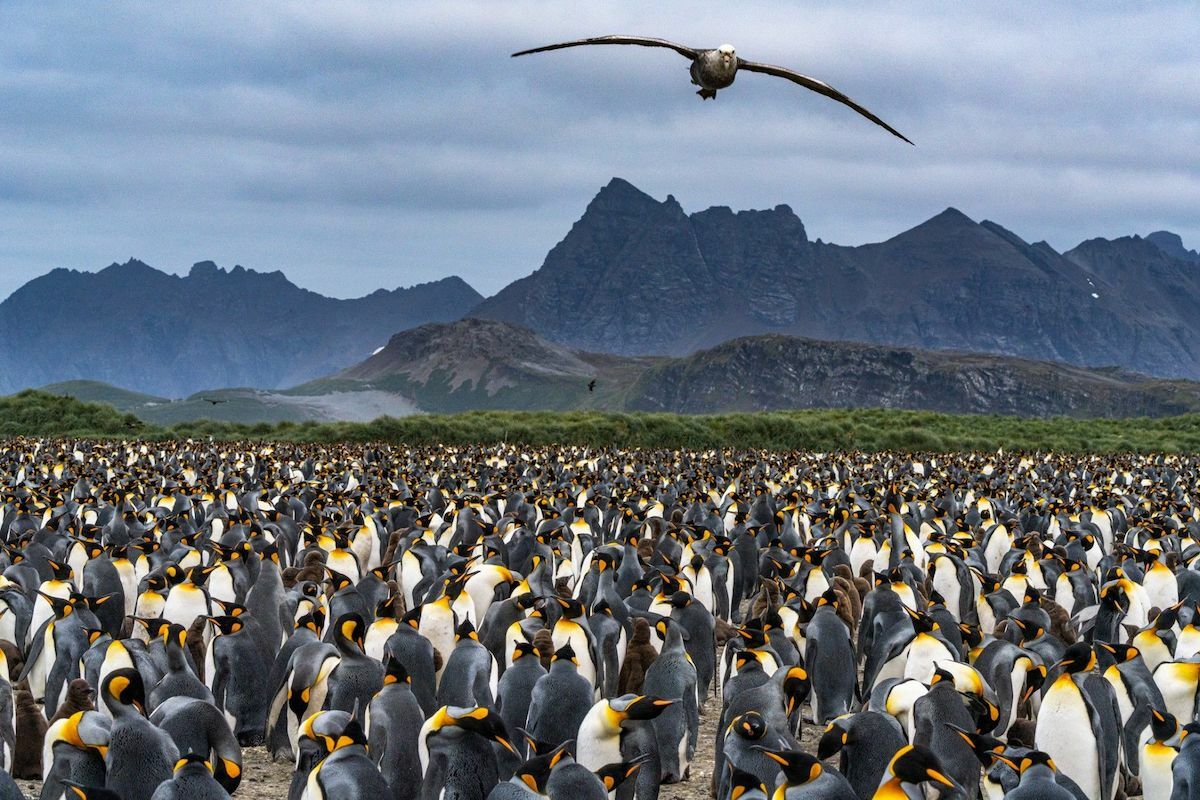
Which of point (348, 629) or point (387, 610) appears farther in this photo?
point (387, 610)

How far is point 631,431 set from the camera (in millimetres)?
36031

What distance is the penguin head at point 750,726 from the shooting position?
17.4 ft

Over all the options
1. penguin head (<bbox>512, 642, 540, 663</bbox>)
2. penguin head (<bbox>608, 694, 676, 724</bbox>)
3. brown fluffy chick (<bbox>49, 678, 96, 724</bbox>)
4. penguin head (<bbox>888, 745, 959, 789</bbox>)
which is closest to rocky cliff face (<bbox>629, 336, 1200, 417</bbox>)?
penguin head (<bbox>512, 642, 540, 663</bbox>)

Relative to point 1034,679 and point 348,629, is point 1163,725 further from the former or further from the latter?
point 348,629

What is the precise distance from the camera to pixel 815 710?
770cm

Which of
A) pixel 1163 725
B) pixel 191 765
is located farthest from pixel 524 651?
pixel 1163 725

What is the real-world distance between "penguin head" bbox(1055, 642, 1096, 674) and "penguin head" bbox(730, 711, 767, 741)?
189cm

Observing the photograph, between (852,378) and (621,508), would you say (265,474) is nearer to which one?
(621,508)

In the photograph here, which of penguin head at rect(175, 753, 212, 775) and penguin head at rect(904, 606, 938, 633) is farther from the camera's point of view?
penguin head at rect(904, 606, 938, 633)

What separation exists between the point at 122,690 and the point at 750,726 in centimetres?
277

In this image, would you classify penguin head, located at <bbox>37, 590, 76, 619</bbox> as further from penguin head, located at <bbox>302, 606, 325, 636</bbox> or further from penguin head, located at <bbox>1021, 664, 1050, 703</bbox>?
penguin head, located at <bbox>1021, 664, 1050, 703</bbox>

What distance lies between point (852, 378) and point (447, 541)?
17201 centimetres

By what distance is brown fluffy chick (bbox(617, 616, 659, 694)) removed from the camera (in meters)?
7.12

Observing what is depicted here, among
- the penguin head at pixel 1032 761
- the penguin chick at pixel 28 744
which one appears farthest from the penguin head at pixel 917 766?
the penguin chick at pixel 28 744
